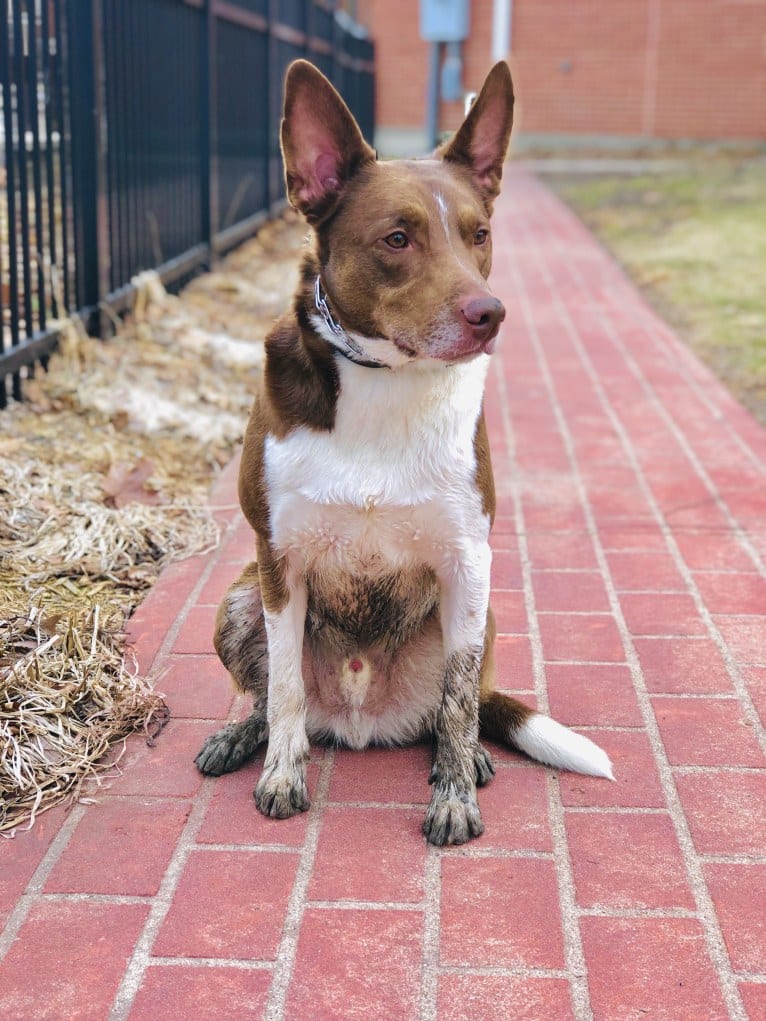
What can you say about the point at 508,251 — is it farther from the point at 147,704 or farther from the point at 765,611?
the point at 147,704

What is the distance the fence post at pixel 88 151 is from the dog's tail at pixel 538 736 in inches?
157

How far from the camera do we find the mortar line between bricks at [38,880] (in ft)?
7.67

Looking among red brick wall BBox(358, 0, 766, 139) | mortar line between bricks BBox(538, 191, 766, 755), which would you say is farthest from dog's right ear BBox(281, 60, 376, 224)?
red brick wall BBox(358, 0, 766, 139)

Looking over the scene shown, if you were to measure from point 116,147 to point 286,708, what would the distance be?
464 cm

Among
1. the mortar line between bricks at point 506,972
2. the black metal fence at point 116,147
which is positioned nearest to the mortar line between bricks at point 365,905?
the mortar line between bricks at point 506,972

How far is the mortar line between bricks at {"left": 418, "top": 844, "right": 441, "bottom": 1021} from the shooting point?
7.07ft

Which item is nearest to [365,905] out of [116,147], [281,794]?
[281,794]

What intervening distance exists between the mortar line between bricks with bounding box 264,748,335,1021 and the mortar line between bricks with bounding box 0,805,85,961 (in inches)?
20.9

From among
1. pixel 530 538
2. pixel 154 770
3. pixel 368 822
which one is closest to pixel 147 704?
pixel 154 770

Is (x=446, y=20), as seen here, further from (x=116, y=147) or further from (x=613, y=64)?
(x=116, y=147)

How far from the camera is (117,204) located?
21.7ft

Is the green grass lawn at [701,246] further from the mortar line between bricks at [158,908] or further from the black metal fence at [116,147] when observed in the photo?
the mortar line between bricks at [158,908]

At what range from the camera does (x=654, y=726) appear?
318cm

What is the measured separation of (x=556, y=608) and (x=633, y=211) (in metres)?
10.7
